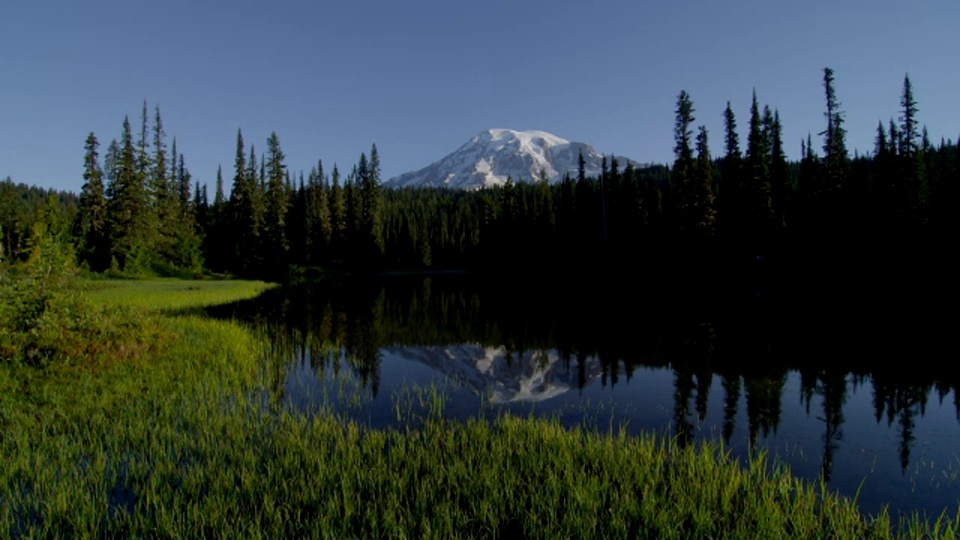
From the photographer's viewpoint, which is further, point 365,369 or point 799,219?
point 799,219

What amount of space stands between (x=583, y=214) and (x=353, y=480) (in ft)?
240

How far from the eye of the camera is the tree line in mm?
47938

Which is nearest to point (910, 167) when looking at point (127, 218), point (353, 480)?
point (353, 480)

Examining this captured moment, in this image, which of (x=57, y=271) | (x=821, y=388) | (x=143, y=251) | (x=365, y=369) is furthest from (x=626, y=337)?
Answer: (x=143, y=251)

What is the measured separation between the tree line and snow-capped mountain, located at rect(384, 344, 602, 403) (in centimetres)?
A: 1808

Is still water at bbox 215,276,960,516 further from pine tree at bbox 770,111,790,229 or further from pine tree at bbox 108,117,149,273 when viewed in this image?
pine tree at bbox 108,117,149,273

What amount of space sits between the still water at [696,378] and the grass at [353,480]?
140 cm

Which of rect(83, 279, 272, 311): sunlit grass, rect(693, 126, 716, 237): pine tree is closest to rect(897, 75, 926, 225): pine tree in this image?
rect(693, 126, 716, 237): pine tree

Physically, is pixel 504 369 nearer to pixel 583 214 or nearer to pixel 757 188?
pixel 757 188

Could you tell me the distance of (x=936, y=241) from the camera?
43.2 metres

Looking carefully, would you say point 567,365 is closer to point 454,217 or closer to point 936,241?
point 936,241

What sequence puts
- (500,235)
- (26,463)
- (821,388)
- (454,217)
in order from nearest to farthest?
(26,463)
(821,388)
(500,235)
(454,217)

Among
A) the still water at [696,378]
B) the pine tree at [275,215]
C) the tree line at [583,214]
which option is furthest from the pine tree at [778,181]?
the pine tree at [275,215]

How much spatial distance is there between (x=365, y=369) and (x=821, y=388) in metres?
14.8
